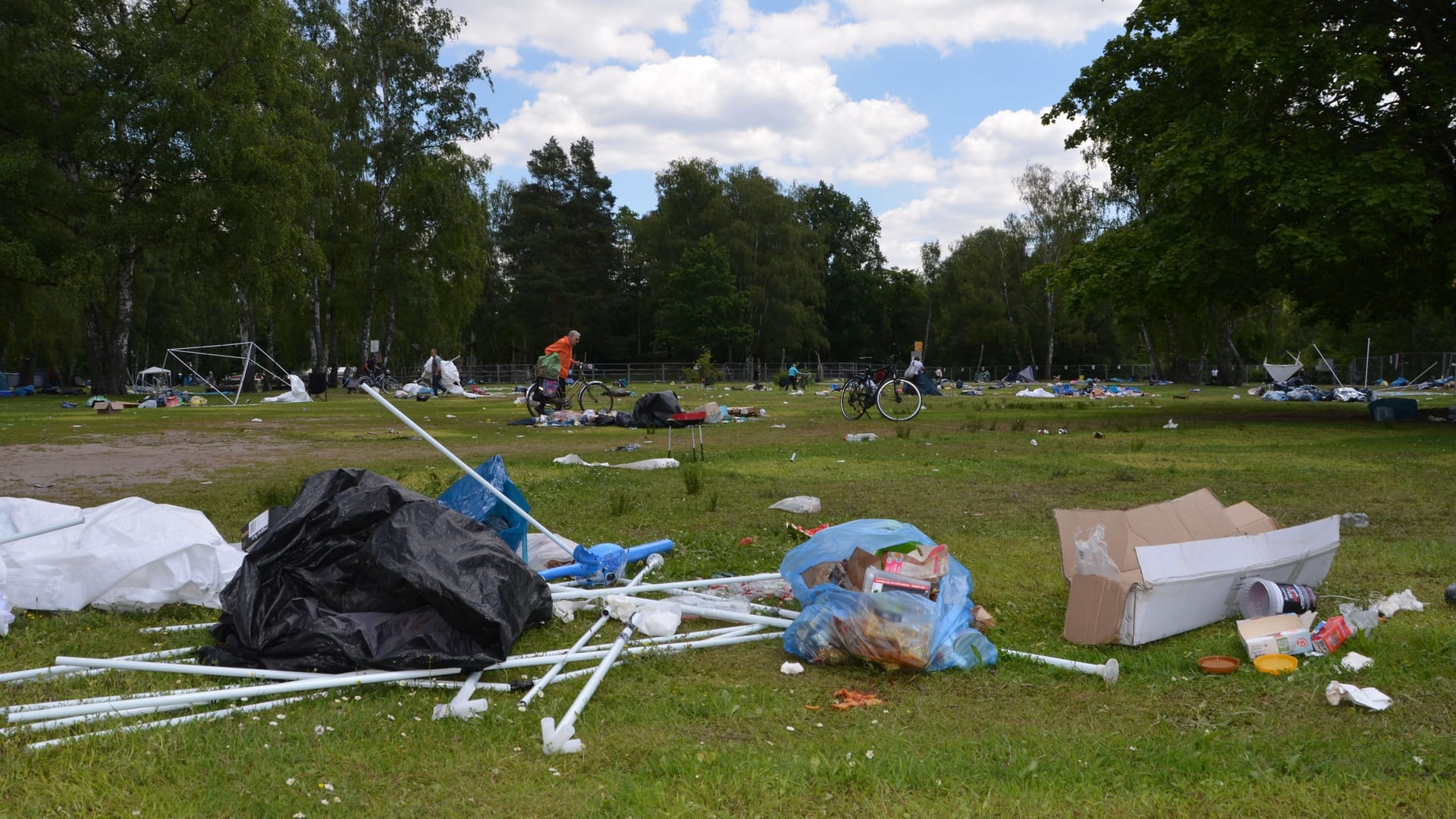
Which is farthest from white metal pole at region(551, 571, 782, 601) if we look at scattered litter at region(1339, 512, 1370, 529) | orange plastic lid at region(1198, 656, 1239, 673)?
scattered litter at region(1339, 512, 1370, 529)

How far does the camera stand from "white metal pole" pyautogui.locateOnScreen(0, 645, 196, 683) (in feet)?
11.1

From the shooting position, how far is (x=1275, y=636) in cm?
357

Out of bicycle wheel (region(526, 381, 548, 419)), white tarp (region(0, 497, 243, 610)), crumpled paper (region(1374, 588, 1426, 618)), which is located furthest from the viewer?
bicycle wheel (region(526, 381, 548, 419))

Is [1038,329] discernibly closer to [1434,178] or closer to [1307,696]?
[1434,178]

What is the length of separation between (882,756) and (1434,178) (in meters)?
17.3

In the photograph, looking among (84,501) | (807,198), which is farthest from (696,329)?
(84,501)

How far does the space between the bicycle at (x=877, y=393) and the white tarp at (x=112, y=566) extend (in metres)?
13.8

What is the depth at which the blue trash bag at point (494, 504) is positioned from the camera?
4676mm

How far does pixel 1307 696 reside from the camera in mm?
3221

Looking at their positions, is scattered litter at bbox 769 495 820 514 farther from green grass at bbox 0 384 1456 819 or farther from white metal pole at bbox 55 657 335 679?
white metal pole at bbox 55 657 335 679

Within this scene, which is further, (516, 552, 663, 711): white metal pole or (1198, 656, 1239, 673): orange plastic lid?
(1198, 656, 1239, 673): orange plastic lid

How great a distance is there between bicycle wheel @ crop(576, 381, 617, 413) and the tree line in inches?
312

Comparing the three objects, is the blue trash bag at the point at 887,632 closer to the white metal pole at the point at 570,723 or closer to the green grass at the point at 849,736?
the green grass at the point at 849,736

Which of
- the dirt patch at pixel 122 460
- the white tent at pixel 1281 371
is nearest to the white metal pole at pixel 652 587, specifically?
the dirt patch at pixel 122 460
